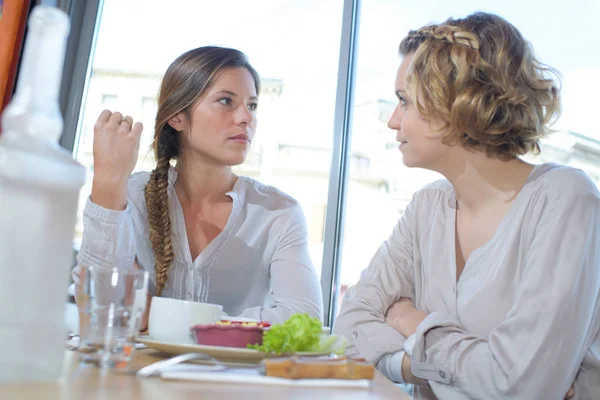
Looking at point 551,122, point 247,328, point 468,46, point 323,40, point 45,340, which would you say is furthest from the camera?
point 323,40

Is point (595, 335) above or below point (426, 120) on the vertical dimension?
below

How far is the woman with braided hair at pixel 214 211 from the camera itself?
1.78 m

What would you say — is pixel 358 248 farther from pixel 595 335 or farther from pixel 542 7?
pixel 595 335

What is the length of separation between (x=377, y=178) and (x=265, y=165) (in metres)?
0.49

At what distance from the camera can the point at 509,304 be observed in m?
1.32

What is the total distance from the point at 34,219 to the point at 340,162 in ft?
7.40

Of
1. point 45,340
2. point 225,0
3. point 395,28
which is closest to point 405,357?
point 45,340

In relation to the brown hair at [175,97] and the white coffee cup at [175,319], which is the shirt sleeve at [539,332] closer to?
the white coffee cup at [175,319]

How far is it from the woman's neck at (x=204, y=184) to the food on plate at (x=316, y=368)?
1310mm

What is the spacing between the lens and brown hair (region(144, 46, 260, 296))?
1.85m

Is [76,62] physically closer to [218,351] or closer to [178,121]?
[178,121]

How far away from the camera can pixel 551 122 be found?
1.60 m

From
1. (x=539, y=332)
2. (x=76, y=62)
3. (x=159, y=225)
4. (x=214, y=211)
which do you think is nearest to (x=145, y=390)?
(x=539, y=332)

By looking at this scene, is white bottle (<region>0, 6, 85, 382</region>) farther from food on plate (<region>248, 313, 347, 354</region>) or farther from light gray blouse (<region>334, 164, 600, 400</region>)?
light gray blouse (<region>334, 164, 600, 400</region>)
